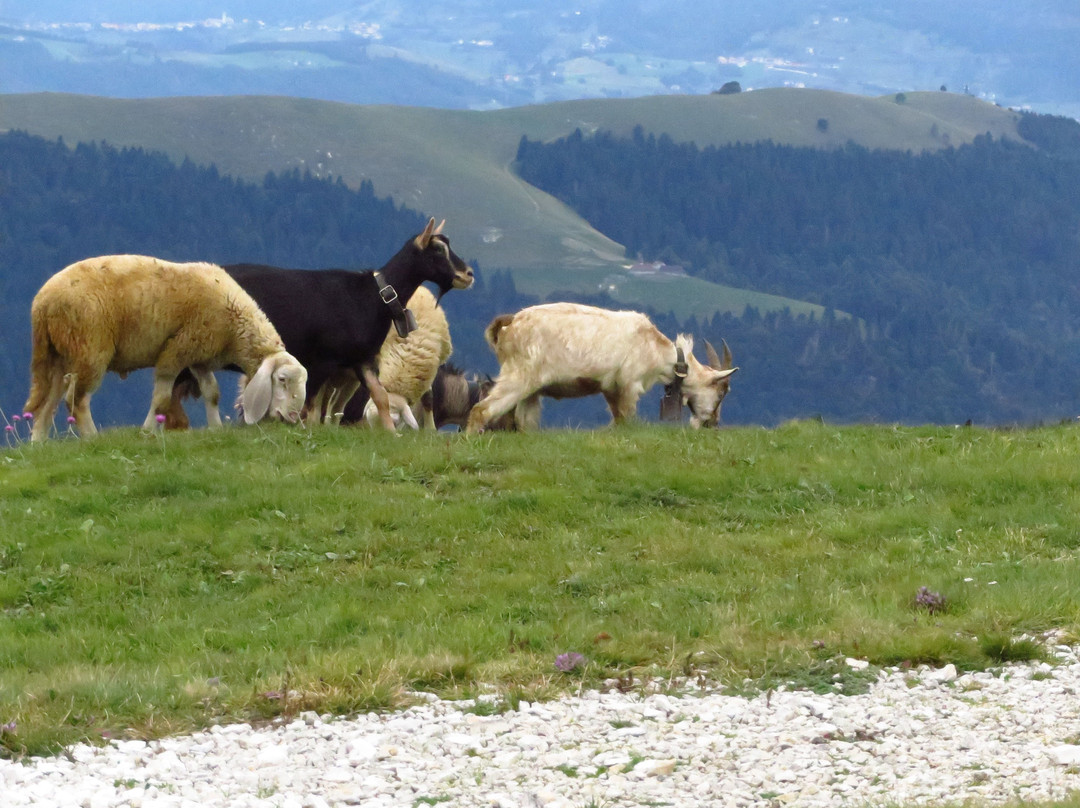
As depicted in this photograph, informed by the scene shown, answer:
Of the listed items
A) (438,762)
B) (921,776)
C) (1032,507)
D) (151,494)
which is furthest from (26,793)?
(1032,507)

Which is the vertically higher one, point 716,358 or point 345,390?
point 716,358

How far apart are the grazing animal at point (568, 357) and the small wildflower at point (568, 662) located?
8326 millimetres

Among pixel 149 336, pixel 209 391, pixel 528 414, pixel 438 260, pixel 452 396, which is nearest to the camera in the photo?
pixel 149 336

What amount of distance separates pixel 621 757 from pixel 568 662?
1.45m

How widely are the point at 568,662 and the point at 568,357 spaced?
28.6 ft

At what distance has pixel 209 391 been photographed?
16453mm

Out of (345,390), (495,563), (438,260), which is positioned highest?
(438,260)

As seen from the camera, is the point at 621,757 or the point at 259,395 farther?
the point at 259,395

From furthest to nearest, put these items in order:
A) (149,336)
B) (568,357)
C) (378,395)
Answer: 1. (378,395)
2. (568,357)
3. (149,336)

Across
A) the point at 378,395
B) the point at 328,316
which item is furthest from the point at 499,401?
the point at 328,316

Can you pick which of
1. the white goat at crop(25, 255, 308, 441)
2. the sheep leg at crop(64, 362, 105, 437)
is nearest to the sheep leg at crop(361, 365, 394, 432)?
the white goat at crop(25, 255, 308, 441)

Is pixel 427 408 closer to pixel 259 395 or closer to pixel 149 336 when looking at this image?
pixel 259 395

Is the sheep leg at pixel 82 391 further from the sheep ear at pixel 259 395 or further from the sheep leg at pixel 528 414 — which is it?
the sheep leg at pixel 528 414

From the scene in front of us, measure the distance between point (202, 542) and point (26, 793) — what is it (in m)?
5.08
